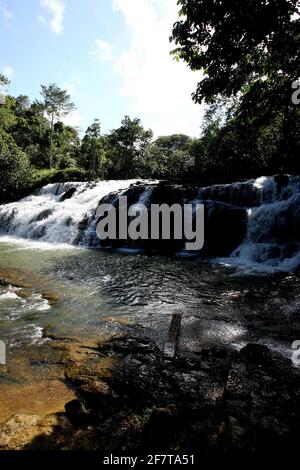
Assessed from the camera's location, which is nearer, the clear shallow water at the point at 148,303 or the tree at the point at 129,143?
the clear shallow water at the point at 148,303

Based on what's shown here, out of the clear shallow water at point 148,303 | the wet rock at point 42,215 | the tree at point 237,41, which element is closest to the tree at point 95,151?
the wet rock at point 42,215

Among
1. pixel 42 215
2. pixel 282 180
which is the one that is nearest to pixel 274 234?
pixel 282 180

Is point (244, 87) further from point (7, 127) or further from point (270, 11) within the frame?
point (7, 127)

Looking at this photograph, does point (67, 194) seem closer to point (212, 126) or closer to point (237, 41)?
point (212, 126)

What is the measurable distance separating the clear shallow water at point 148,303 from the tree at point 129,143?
25993 mm

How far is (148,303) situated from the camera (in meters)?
8.25

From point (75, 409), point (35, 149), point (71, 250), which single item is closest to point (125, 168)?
point (35, 149)

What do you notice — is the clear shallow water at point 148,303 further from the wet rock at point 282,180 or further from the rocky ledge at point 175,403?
the wet rock at point 282,180

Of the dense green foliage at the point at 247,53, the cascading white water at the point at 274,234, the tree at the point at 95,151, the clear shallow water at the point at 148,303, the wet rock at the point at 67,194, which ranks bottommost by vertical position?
the clear shallow water at the point at 148,303

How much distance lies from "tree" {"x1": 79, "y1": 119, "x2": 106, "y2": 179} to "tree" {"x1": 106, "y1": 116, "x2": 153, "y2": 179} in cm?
219

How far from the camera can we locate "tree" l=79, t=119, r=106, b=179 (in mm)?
38875

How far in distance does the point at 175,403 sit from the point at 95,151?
1484 inches

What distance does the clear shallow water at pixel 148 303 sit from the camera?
245 inches

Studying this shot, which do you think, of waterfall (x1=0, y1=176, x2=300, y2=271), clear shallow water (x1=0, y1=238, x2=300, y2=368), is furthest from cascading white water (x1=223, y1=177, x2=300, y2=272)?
clear shallow water (x1=0, y1=238, x2=300, y2=368)
